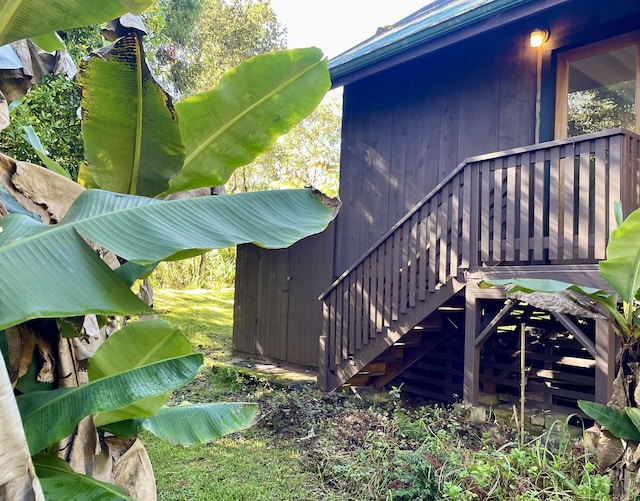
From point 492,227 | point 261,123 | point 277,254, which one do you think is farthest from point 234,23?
point 261,123

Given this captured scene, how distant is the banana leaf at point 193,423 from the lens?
5.35ft

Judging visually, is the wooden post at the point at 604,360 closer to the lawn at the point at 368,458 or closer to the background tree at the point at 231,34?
the lawn at the point at 368,458

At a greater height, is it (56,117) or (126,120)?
(56,117)

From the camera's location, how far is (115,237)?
1.20 metres

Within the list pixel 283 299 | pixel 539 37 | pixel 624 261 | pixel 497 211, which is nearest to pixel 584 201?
pixel 497 211

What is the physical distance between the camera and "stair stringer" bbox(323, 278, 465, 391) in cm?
512

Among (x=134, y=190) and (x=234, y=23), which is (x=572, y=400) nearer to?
(x=134, y=190)

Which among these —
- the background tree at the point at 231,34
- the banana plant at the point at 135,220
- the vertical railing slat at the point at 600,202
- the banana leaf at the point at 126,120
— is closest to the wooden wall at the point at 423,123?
the vertical railing slat at the point at 600,202

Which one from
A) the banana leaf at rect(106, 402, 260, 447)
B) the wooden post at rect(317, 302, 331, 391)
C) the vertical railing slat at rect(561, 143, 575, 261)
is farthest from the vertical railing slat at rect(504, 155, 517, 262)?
the banana leaf at rect(106, 402, 260, 447)

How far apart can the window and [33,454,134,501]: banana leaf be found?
5.85m

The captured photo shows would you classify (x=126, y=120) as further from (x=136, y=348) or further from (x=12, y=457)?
(x=12, y=457)

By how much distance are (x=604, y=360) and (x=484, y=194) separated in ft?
6.20

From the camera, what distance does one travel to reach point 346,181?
813 cm

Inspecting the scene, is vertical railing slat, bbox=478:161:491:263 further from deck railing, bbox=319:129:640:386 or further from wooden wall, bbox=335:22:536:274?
wooden wall, bbox=335:22:536:274
